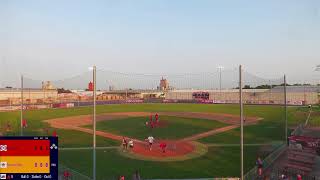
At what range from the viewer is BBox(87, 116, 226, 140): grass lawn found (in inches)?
1822

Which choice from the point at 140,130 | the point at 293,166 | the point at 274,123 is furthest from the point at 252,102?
the point at 293,166

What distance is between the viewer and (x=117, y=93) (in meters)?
149

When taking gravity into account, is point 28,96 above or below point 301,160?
Result: above

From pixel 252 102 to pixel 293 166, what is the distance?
87.0 m

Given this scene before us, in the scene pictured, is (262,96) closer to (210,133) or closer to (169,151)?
(210,133)

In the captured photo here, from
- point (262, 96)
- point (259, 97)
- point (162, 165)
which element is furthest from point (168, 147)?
point (262, 96)

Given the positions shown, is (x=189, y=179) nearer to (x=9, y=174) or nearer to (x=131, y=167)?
(x=131, y=167)

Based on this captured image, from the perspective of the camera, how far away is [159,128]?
5209cm

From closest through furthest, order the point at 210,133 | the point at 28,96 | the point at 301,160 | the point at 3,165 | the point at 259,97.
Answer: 1. the point at 3,165
2. the point at 301,160
3. the point at 210,133
4. the point at 28,96
5. the point at 259,97

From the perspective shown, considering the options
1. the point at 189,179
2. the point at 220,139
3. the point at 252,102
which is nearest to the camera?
the point at 189,179
